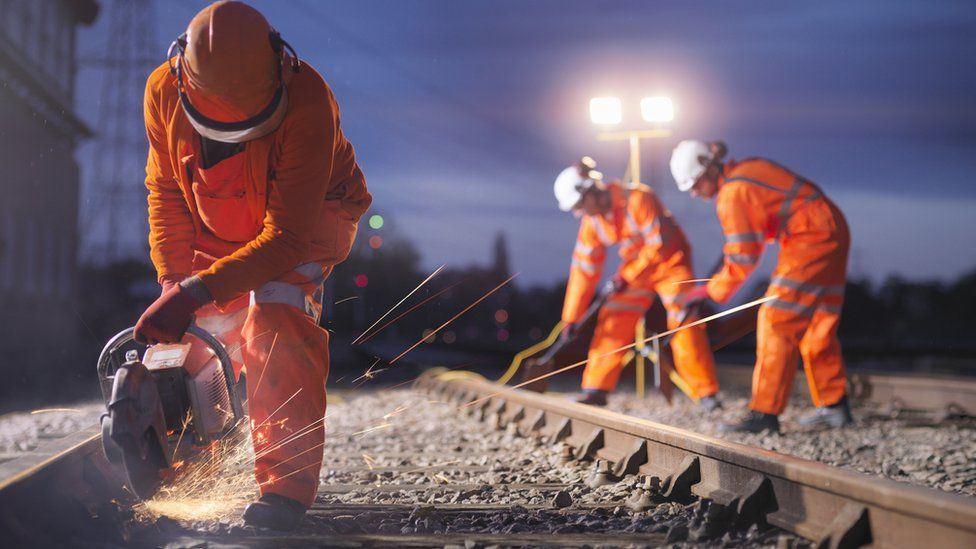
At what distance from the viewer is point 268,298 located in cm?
289

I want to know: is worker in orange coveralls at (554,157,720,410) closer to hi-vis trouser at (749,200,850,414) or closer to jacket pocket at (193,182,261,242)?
hi-vis trouser at (749,200,850,414)

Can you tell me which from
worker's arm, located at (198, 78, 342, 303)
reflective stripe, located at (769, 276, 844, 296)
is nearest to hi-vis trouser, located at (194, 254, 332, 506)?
worker's arm, located at (198, 78, 342, 303)

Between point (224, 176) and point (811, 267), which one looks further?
point (811, 267)

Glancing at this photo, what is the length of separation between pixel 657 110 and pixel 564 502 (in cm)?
660

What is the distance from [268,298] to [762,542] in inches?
66.1

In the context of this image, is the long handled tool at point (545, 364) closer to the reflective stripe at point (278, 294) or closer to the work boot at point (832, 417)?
the work boot at point (832, 417)

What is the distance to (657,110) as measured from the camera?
30.1ft

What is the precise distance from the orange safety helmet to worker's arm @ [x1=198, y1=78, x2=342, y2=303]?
0.08m

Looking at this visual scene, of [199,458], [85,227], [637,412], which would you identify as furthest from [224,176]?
[85,227]

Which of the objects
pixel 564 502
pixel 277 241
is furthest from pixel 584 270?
pixel 277 241

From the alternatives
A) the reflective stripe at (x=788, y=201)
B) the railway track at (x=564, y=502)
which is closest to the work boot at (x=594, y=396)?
the reflective stripe at (x=788, y=201)

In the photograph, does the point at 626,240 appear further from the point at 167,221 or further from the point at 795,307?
the point at 167,221

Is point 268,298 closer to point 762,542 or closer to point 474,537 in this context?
point 474,537

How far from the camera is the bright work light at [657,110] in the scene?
30.0ft
